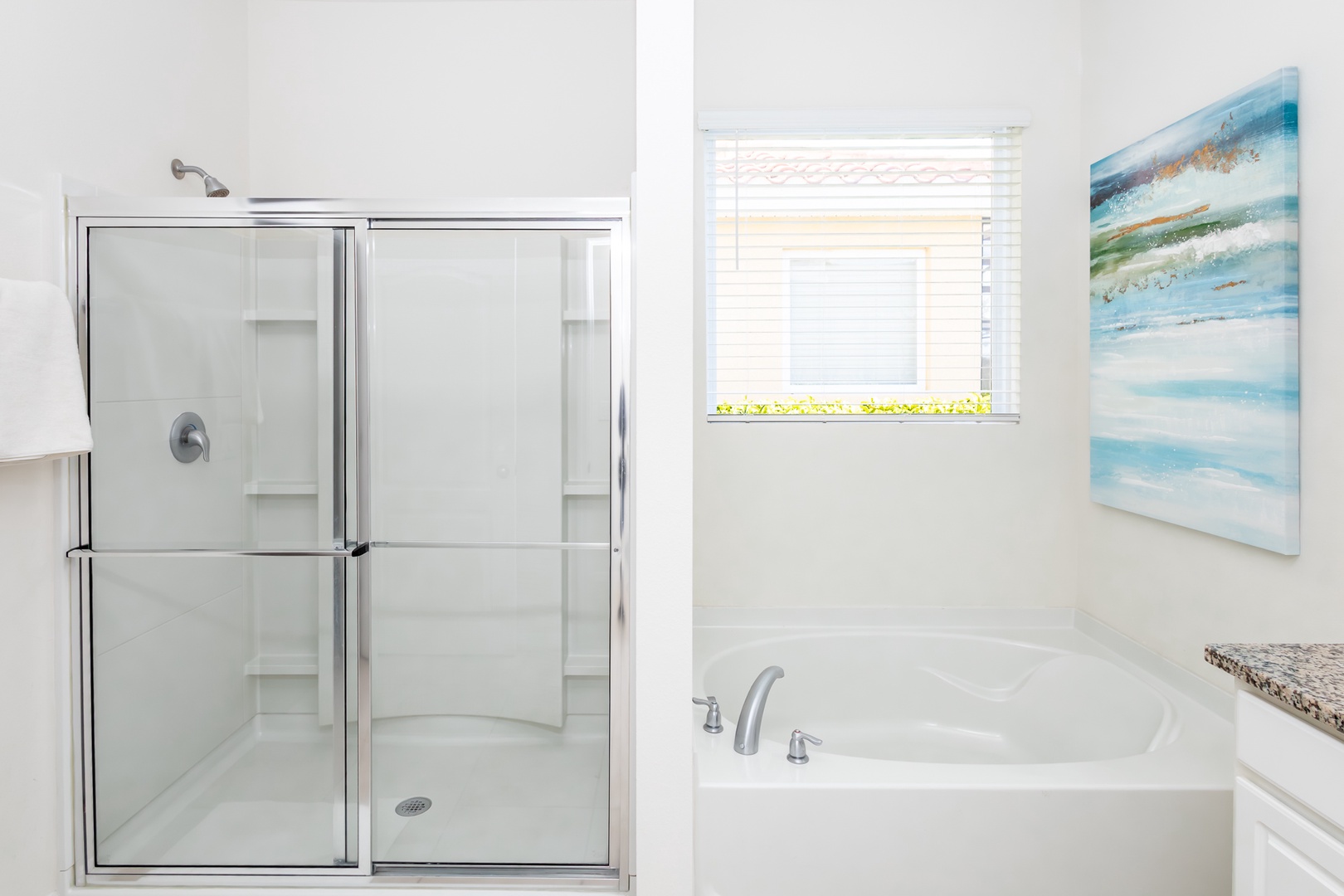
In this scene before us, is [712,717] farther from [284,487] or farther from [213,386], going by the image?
[213,386]

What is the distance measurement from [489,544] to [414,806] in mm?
664

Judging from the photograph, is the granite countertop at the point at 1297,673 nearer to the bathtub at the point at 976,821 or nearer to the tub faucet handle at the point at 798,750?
the bathtub at the point at 976,821

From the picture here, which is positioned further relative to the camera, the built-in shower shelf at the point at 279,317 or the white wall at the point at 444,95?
the white wall at the point at 444,95

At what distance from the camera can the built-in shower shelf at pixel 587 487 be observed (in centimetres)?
183

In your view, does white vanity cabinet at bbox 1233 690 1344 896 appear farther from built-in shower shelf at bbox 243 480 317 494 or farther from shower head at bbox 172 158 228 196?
shower head at bbox 172 158 228 196

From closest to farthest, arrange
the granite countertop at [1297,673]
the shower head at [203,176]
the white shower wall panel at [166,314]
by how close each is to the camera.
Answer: the granite countertop at [1297,673]
the white shower wall panel at [166,314]
the shower head at [203,176]

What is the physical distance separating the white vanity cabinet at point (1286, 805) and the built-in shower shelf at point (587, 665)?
4.03 ft

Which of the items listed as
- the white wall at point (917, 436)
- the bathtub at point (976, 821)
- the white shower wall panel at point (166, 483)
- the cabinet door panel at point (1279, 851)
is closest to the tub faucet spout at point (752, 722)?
the bathtub at point (976, 821)

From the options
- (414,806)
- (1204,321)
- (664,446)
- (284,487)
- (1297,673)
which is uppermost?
(1204,321)

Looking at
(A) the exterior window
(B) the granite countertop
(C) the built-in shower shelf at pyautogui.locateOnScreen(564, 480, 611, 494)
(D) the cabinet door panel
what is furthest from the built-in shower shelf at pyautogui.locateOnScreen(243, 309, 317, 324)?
(D) the cabinet door panel

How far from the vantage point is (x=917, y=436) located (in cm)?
256

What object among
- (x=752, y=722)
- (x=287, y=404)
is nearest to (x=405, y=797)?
(x=752, y=722)

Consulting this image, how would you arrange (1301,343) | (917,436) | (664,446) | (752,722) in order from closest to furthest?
(664,446), (1301,343), (752,722), (917,436)

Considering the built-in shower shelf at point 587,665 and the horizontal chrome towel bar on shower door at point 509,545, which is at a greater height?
the horizontal chrome towel bar on shower door at point 509,545
